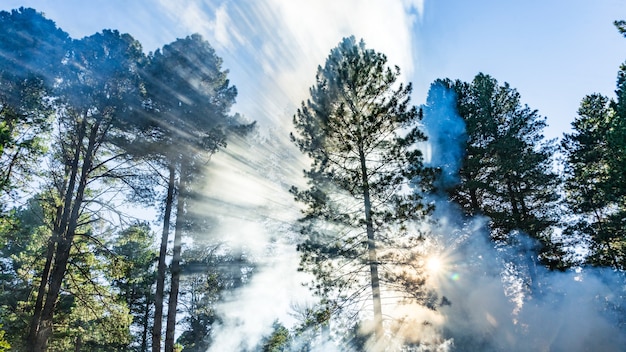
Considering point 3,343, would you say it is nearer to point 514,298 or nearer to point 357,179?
point 357,179

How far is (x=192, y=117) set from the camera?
11.0 meters

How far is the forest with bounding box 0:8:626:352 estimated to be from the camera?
9156mm

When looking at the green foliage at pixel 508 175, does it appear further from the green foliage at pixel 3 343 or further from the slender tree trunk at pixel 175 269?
the green foliage at pixel 3 343

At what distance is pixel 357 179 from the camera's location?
1005 cm

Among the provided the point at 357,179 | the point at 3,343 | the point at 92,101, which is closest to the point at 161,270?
the point at 3,343

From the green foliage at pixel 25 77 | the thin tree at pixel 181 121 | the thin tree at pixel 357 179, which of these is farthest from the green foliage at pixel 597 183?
the green foliage at pixel 25 77

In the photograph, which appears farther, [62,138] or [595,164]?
[595,164]

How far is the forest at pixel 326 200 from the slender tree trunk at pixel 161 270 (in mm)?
56

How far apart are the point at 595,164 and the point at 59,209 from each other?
24545mm

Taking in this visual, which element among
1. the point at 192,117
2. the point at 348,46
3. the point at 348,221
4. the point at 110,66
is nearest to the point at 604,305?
the point at 348,221

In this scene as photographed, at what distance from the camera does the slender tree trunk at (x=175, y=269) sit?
9.41 metres

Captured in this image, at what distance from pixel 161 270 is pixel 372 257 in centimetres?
622

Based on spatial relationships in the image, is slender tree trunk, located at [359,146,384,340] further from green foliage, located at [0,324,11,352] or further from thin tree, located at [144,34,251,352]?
green foliage, located at [0,324,11,352]

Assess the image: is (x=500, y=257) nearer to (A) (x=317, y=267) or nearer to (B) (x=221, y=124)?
(A) (x=317, y=267)
